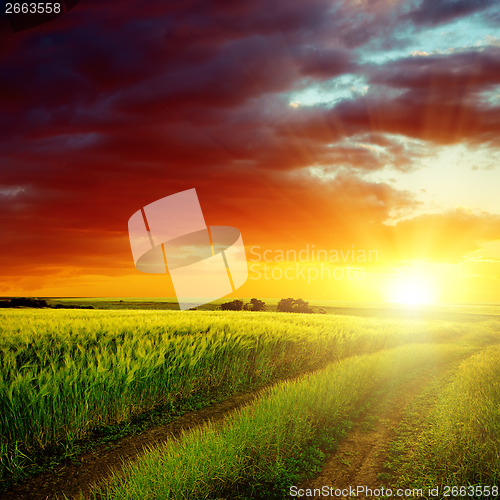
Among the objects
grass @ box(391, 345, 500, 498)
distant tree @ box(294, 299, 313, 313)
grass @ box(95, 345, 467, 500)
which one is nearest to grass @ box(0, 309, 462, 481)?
grass @ box(95, 345, 467, 500)

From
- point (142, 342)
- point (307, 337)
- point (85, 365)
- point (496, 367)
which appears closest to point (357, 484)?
point (85, 365)

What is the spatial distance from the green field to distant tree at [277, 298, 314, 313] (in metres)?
41.8

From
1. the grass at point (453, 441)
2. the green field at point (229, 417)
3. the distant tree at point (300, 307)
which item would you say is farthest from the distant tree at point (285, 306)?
the grass at point (453, 441)

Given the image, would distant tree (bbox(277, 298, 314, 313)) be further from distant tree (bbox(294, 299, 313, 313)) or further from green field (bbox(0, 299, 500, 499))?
green field (bbox(0, 299, 500, 499))

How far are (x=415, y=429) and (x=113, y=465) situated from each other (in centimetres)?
563

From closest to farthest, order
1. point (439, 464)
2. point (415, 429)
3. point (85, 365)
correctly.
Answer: point (439, 464), point (415, 429), point (85, 365)

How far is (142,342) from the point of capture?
→ 1023 cm

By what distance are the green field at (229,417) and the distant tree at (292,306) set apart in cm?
4182

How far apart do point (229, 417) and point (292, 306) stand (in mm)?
48428

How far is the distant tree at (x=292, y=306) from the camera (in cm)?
5456

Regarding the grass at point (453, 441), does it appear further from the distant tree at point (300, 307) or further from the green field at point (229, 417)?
the distant tree at point (300, 307)

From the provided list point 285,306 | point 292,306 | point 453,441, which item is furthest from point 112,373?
point 292,306

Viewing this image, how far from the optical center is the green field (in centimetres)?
474

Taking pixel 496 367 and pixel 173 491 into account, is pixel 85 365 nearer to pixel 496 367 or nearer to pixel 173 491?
pixel 173 491
